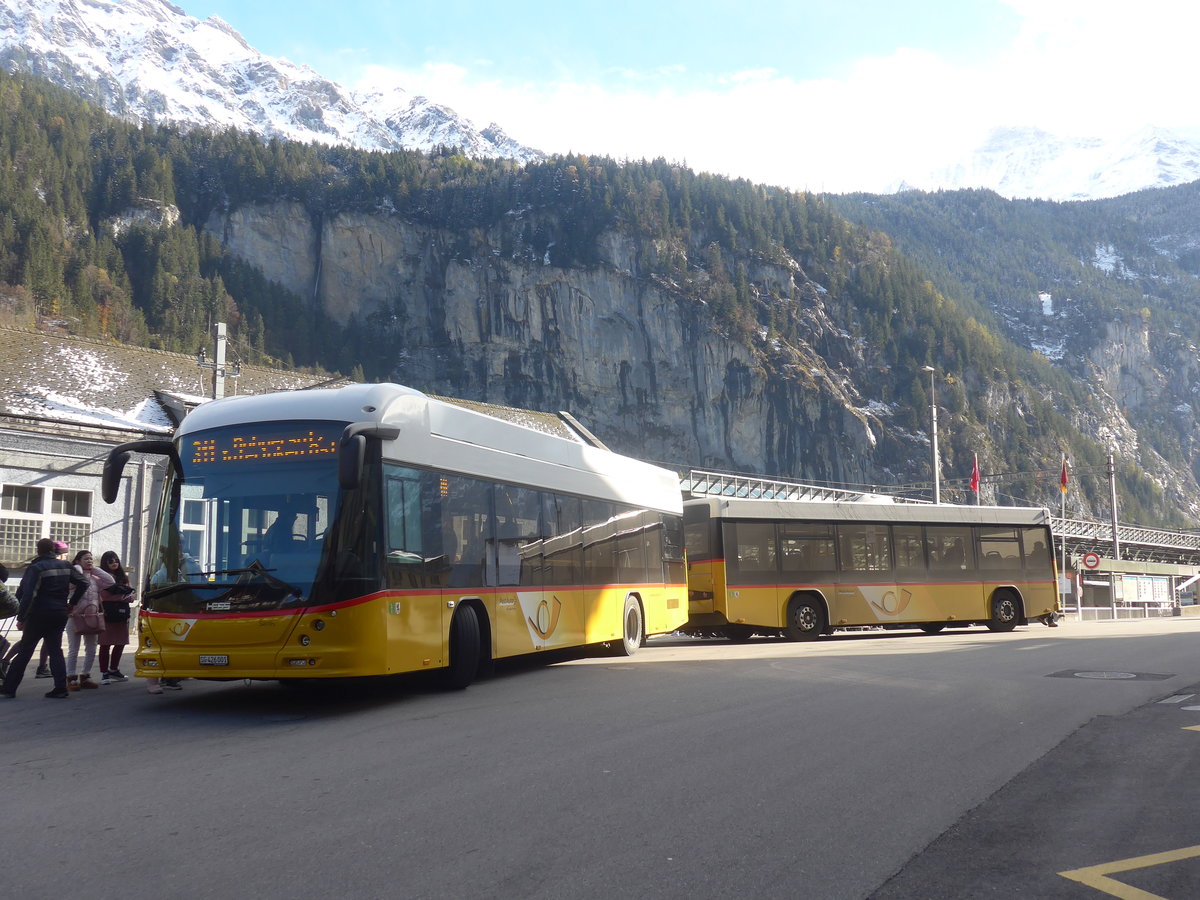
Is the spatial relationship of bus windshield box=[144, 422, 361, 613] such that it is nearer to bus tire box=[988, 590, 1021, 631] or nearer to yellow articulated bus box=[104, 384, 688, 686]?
yellow articulated bus box=[104, 384, 688, 686]

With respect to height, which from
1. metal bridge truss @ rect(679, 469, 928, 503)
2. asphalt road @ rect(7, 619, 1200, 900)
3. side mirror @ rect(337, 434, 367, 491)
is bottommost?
asphalt road @ rect(7, 619, 1200, 900)

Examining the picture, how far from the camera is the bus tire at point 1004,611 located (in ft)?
79.5

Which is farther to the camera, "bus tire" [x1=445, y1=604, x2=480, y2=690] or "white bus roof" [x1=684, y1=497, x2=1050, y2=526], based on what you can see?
"white bus roof" [x1=684, y1=497, x2=1050, y2=526]

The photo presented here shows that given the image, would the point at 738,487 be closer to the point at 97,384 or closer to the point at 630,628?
the point at 97,384

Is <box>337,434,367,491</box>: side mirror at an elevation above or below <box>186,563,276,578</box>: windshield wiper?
above

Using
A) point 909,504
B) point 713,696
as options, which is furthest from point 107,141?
point 713,696

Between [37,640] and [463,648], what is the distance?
13.5ft

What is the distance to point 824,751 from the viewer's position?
765 centimetres

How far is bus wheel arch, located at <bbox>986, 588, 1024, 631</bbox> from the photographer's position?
2423 centimetres

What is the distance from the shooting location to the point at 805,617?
21516mm

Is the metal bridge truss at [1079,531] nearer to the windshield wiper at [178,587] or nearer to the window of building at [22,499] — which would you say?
the window of building at [22,499]

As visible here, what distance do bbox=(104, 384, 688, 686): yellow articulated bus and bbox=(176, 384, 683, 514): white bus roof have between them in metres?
0.02

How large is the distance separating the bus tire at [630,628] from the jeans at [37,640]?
739cm

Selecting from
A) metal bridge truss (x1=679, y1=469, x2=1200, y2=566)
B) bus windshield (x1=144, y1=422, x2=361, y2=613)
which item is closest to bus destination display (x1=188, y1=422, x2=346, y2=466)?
bus windshield (x1=144, y1=422, x2=361, y2=613)
